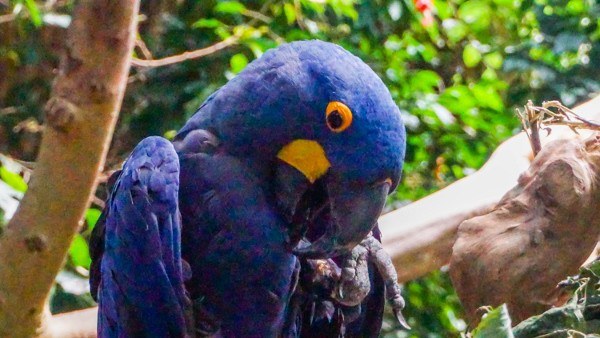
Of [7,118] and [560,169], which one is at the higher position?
[560,169]

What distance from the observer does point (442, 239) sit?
149cm

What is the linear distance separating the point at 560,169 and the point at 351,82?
360mm

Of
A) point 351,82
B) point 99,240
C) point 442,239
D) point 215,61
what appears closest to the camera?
point 351,82

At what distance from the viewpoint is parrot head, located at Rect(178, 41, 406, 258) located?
2.94 feet

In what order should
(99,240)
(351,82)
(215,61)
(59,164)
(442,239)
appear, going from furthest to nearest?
(215,61) < (442,239) < (59,164) < (99,240) < (351,82)

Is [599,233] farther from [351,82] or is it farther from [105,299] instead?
[105,299]

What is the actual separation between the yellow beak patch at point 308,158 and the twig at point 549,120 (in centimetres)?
31

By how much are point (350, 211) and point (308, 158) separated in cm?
8

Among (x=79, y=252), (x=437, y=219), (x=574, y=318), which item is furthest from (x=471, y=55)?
(x=574, y=318)

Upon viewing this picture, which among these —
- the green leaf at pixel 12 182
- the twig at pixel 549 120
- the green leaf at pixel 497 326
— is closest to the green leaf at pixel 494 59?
the twig at pixel 549 120

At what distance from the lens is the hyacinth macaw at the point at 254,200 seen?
90cm

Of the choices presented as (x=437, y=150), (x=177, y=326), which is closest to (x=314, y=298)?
(x=177, y=326)

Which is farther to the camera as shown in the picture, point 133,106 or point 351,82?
point 133,106

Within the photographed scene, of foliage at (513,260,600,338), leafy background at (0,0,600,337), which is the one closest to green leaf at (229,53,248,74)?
leafy background at (0,0,600,337)
